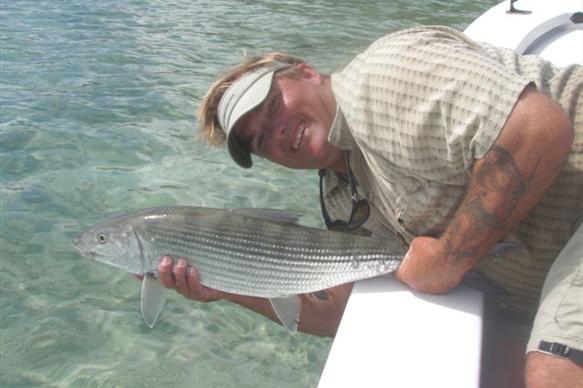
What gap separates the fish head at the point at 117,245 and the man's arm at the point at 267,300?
0.38 feet

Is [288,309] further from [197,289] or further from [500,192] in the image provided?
[500,192]

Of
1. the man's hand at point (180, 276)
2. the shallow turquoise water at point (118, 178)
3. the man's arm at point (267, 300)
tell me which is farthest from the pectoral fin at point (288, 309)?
the shallow turquoise water at point (118, 178)

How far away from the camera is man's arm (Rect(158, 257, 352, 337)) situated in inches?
113

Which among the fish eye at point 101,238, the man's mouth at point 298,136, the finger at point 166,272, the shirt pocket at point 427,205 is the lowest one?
the finger at point 166,272

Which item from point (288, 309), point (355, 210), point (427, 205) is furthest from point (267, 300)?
point (427, 205)

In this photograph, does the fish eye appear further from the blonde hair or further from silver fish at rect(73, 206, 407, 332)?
the blonde hair

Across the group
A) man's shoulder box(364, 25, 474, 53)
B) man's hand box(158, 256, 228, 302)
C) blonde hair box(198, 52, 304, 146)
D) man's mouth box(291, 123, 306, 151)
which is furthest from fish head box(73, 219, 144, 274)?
man's shoulder box(364, 25, 474, 53)

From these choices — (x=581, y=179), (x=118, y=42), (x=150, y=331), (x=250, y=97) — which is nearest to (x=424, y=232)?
(x=581, y=179)

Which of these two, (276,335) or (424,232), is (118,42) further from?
(424,232)

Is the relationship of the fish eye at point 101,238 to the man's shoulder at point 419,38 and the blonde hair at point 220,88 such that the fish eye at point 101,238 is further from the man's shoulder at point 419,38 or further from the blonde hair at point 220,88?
the man's shoulder at point 419,38

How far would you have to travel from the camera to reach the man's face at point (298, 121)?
265 centimetres

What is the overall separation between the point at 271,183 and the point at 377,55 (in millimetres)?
3622

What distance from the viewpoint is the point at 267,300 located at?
10.4 ft

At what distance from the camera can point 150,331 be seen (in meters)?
4.13
